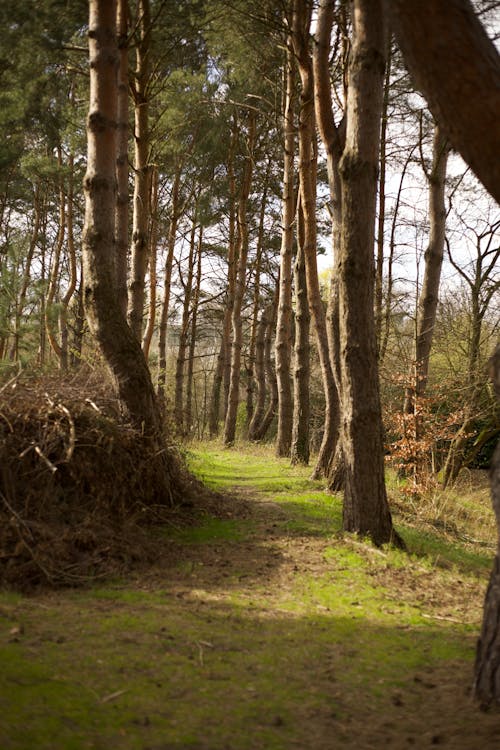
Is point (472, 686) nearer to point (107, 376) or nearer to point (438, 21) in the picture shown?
point (438, 21)

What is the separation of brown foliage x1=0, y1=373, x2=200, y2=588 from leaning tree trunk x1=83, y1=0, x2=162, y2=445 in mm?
275

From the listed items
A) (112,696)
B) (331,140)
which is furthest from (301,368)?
(112,696)

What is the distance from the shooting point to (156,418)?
289 inches

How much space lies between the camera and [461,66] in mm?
3305

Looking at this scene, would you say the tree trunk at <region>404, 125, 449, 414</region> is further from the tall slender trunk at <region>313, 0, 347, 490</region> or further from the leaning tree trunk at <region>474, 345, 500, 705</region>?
the leaning tree trunk at <region>474, 345, 500, 705</region>

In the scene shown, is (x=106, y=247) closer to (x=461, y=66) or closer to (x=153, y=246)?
(x=461, y=66)

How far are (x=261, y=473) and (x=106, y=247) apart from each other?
20.4 feet

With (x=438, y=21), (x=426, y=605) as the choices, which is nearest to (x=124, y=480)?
(x=426, y=605)

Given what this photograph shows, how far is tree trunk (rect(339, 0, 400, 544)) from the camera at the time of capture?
22.1ft

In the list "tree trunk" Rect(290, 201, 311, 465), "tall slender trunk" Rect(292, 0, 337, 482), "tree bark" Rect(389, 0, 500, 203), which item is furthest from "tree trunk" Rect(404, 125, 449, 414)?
"tree bark" Rect(389, 0, 500, 203)

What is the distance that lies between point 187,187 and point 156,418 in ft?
49.3

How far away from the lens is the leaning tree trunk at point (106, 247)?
7195 mm

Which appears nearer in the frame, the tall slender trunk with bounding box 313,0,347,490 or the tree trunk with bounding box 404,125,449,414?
the tall slender trunk with bounding box 313,0,347,490

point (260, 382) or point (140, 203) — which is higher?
point (140, 203)
